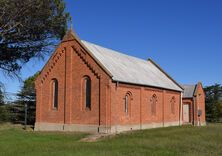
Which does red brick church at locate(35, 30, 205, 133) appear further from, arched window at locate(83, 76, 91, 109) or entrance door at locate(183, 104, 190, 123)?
entrance door at locate(183, 104, 190, 123)

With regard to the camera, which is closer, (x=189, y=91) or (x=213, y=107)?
(x=189, y=91)

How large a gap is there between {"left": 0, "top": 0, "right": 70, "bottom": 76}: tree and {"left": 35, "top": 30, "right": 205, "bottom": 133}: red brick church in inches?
119

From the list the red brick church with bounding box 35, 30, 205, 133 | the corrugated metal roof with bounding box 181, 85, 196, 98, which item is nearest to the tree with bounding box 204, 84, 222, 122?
the corrugated metal roof with bounding box 181, 85, 196, 98

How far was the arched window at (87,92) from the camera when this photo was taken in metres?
28.1

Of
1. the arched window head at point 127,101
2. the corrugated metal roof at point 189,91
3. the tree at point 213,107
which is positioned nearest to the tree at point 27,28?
the arched window head at point 127,101

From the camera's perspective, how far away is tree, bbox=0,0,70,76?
860 inches

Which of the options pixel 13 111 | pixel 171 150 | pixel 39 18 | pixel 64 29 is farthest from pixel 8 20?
pixel 13 111

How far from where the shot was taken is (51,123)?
97.5 feet

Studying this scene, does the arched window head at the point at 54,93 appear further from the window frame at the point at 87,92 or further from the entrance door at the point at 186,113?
the entrance door at the point at 186,113

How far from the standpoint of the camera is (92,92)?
27.7 metres

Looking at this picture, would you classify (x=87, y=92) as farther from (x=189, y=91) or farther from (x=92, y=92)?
(x=189, y=91)

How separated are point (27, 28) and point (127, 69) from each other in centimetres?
1206

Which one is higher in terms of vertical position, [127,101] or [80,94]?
[80,94]

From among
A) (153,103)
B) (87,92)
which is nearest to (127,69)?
(153,103)
